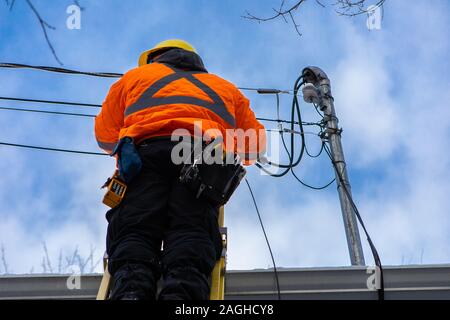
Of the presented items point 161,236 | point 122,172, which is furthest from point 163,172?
point 161,236

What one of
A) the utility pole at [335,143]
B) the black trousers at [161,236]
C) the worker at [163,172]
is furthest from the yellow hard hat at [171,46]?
the utility pole at [335,143]

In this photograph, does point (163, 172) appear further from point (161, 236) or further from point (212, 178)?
point (161, 236)

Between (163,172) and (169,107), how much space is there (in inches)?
15.8

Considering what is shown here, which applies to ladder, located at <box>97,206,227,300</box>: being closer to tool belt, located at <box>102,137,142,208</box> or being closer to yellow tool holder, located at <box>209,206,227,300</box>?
yellow tool holder, located at <box>209,206,227,300</box>

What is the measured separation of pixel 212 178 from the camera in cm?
313

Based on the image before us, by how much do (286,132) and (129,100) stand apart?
3727 mm

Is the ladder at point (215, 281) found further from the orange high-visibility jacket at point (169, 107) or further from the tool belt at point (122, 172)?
the orange high-visibility jacket at point (169, 107)

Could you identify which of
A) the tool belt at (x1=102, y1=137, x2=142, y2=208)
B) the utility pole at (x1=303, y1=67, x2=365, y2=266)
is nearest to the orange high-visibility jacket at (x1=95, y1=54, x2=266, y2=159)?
the tool belt at (x1=102, y1=137, x2=142, y2=208)

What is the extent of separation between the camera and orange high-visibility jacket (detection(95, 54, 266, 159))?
11.0 feet

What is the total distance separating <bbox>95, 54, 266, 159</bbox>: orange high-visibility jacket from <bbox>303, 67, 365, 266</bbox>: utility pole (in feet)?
6.25

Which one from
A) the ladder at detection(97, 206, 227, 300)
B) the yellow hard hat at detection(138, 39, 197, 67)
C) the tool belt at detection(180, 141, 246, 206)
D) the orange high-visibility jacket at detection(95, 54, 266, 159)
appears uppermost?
the yellow hard hat at detection(138, 39, 197, 67)

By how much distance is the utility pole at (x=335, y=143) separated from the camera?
18.2ft

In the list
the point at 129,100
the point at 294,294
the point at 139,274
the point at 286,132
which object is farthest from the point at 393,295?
the point at 286,132
